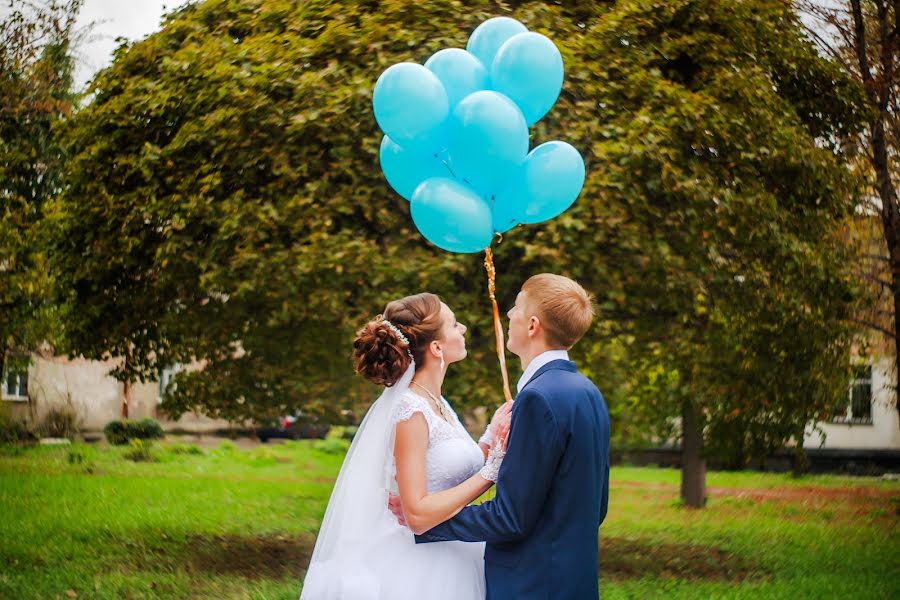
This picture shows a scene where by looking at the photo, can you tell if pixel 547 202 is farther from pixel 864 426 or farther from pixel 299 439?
pixel 299 439

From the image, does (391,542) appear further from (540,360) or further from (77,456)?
(77,456)

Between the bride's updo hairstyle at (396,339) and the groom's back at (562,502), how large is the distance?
67 cm

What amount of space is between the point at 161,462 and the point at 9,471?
164 inches

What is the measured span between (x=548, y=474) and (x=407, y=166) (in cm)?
207

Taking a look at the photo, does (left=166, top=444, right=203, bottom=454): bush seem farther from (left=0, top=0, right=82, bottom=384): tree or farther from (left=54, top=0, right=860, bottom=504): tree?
(left=54, top=0, right=860, bottom=504): tree

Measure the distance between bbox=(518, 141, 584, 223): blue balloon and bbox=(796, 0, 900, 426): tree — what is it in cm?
691

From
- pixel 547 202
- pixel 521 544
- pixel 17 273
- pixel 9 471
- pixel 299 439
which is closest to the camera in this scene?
pixel 521 544

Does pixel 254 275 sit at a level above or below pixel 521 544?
above

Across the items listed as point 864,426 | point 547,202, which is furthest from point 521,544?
point 864,426

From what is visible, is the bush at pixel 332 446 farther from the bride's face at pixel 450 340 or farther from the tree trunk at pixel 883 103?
the bride's face at pixel 450 340

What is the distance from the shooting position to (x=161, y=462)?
19.1 m

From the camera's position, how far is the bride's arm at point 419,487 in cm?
323

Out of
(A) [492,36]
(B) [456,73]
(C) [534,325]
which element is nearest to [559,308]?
(C) [534,325]

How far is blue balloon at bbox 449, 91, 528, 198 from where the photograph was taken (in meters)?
4.05
